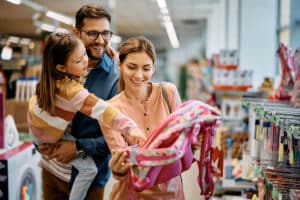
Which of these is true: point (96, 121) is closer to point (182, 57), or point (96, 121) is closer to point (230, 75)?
point (230, 75)

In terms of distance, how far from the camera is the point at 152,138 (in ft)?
5.64

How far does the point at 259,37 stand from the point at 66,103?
4955 mm

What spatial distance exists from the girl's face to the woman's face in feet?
0.78

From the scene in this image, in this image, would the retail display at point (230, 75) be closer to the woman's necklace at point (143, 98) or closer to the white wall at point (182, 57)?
the woman's necklace at point (143, 98)

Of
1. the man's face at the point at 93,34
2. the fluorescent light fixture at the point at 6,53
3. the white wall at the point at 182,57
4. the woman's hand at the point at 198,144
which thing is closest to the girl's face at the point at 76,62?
the man's face at the point at 93,34

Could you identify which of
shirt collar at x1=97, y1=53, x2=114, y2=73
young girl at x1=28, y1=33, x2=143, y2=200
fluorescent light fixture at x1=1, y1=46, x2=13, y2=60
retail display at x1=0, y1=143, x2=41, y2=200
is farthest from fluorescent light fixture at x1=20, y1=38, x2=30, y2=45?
young girl at x1=28, y1=33, x2=143, y2=200

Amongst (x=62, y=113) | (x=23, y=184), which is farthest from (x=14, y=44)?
(x=62, y=113)

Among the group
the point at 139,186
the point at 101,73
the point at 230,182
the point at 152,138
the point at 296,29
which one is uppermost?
the point at 296,29

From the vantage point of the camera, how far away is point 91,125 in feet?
7.55

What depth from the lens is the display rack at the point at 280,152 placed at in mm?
2112

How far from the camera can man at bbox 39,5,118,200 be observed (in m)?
2.23

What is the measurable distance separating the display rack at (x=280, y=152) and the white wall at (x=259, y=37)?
11.5 ft

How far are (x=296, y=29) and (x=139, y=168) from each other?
3.94 metres

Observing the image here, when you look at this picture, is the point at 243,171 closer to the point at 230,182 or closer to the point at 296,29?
the point at 230,182
